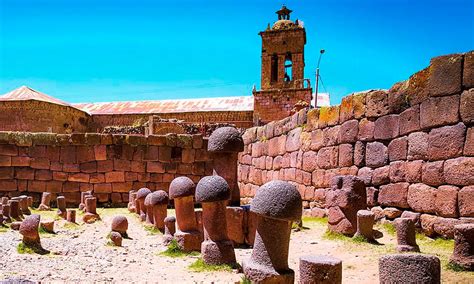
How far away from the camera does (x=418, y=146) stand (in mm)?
7035

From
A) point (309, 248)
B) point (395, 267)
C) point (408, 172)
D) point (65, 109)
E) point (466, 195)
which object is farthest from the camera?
point (65, 109)

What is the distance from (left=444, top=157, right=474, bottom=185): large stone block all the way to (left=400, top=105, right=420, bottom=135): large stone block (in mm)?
955

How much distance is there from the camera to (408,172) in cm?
725

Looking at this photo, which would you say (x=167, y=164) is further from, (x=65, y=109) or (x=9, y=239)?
(x=65, y=109)

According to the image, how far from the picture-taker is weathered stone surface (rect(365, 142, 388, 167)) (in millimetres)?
7940

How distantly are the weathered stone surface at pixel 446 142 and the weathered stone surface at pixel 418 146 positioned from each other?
10cm

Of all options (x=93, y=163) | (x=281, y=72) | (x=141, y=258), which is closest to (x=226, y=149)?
(x=141, y=258)

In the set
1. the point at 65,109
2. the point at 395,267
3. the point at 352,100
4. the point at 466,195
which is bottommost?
the point at 395,267

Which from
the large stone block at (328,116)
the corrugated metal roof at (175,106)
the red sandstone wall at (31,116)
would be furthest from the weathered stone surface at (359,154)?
the corrugated metal roof at (175,106)

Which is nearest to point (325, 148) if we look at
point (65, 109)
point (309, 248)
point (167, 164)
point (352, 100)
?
point (352, 100)

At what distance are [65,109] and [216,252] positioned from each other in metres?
Answer: 25.0

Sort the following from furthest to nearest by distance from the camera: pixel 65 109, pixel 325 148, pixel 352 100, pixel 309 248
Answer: pixel 65 109, pixel 325 148, pixel 352 100, pixel 309 248

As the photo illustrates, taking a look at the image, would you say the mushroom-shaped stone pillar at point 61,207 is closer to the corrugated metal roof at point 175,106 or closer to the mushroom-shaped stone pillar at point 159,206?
the mushroom-shaped stone pillar at point 159,206

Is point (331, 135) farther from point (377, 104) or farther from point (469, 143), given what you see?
point (469, 143)
